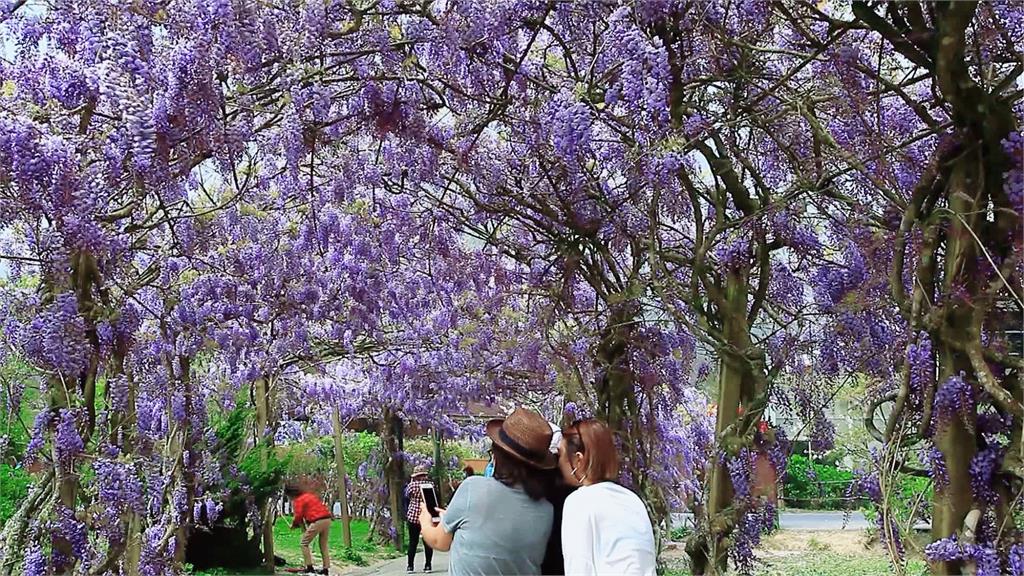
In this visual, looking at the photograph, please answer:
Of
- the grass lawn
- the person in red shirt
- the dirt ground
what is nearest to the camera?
the grass lawn

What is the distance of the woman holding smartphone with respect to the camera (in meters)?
2.25

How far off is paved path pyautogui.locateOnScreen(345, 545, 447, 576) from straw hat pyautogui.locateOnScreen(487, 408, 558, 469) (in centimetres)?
757

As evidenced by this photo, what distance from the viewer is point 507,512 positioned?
2.43 m

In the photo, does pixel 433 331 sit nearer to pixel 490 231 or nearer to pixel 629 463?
pixel 490 231

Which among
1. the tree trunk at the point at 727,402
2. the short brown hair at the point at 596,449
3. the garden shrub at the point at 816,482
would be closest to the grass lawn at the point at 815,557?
the garden shrub at the point at 816,482

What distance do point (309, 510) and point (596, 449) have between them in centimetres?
755

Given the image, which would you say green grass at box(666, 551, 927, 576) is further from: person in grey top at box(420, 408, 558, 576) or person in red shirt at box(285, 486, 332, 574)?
person in grey top at box(420, 408, 558, 576)

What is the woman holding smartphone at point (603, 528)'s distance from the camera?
2248mm

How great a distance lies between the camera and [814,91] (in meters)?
4.50

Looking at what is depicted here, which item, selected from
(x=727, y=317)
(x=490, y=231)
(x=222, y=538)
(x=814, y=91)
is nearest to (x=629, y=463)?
(x=727, y=317)

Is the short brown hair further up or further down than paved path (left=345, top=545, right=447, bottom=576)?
further up

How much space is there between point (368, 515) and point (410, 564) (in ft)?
26.6

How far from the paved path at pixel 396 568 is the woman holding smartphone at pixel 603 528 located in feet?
25.3

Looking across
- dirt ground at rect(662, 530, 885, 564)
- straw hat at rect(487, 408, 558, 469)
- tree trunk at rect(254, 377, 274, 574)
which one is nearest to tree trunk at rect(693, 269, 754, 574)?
straw hat at rect(487, 408, 558, 469)
